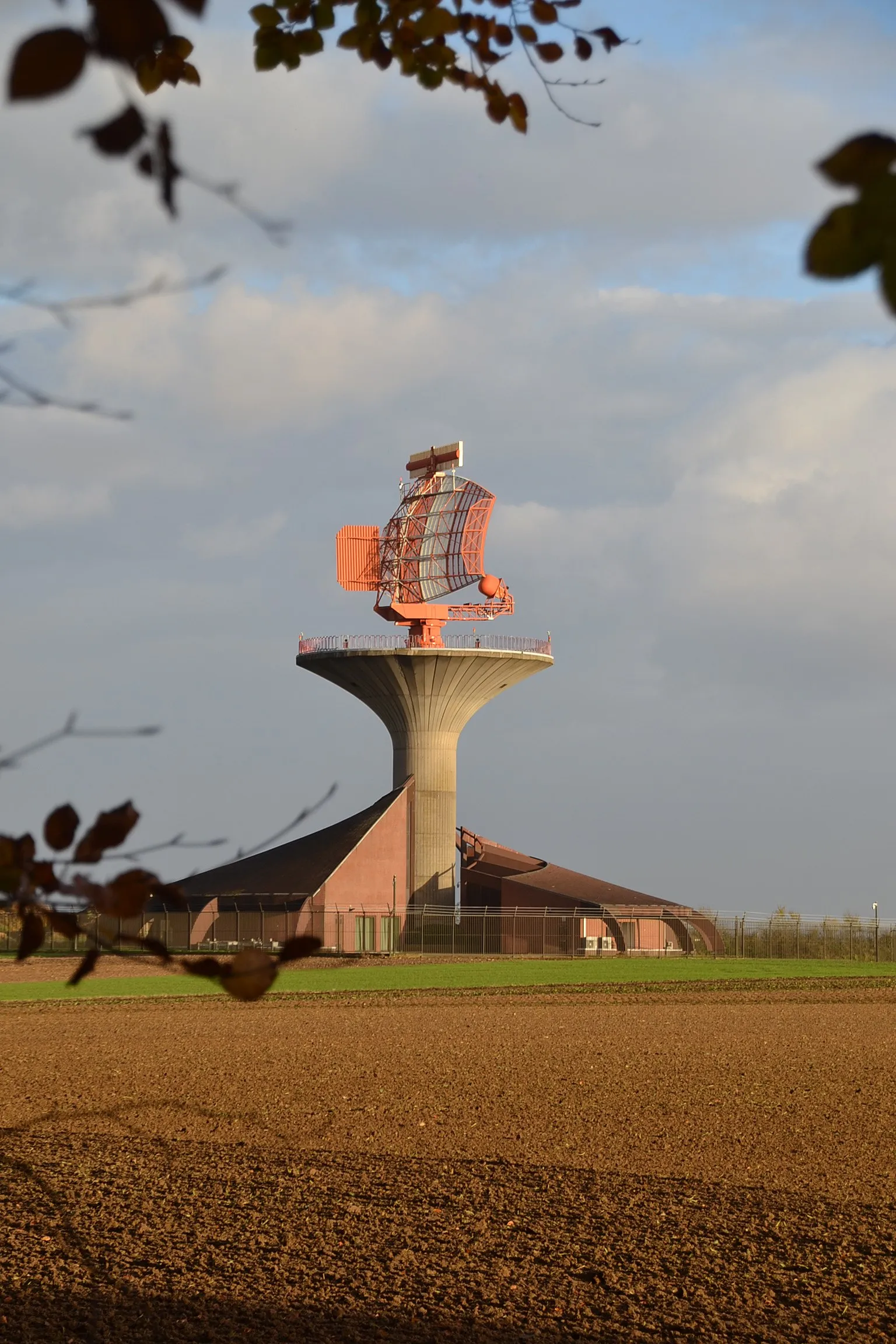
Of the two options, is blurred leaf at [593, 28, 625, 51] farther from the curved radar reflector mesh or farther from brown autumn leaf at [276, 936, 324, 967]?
the curved radar reflector mesh

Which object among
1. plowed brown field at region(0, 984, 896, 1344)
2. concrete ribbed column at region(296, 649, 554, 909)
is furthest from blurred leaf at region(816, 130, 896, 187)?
concrete ribbed column at region(296, 649, 554, 909)

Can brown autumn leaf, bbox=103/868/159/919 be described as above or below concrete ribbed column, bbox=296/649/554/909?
below

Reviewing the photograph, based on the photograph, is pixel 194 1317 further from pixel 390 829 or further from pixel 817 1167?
pixel 390 829

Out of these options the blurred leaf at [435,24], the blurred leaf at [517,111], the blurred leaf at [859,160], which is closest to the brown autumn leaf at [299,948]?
the blurred leaf at [859,160]

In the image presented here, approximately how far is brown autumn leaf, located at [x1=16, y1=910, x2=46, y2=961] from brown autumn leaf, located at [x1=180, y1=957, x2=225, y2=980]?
16.6 inches

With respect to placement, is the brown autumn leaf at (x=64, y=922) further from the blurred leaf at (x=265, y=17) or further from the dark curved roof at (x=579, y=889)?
the dark curved roof at (x=579, y=889)

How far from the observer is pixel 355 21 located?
170 inches

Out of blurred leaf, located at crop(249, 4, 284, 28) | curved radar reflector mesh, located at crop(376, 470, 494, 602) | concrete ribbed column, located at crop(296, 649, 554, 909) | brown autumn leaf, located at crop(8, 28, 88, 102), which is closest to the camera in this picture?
brown autumn leaf, located at crop(8, 28, 88, 102)

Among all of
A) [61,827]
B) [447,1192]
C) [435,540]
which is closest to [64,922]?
[61,827]

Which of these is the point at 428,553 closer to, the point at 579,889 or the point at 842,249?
the point at 579,889

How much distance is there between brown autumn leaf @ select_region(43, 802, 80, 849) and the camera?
311 centimetres

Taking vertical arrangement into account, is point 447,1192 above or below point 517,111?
below

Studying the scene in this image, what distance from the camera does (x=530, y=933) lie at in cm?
6109

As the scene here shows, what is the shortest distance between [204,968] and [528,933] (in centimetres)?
5907
